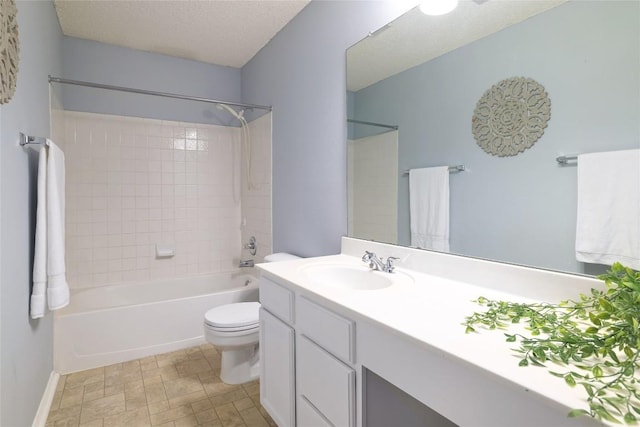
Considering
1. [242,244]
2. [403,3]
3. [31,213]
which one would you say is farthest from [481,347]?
[242,244]

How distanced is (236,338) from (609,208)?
1840 mm

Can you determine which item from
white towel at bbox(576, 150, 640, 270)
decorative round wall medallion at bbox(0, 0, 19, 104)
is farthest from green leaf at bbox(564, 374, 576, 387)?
decorative round wall medallion at bbox(0, 0, 19, 104)

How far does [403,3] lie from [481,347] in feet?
5.13

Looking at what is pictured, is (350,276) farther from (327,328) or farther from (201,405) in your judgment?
(201,405)

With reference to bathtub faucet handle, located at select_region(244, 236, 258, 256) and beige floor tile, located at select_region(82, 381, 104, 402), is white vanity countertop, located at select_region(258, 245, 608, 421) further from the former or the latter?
bathtub faucet handle, located at select_region(244, 236, 258, 256)

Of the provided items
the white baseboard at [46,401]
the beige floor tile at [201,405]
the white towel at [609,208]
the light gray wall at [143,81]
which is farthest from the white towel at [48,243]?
the white towel at [609,208]

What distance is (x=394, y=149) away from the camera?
1661 millimetres

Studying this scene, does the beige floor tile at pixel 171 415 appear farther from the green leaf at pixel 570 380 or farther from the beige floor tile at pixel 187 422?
the green leaf at pixel 570 380

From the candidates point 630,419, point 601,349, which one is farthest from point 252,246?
point 630,419

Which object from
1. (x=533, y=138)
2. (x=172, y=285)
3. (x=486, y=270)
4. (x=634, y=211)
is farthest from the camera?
(x=172, y=285)

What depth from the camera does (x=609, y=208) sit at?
37.3 inches

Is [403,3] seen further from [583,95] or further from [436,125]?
[583,95]

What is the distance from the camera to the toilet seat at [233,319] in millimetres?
1961

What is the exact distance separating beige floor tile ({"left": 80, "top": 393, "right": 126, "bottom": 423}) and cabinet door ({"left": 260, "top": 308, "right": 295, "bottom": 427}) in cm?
88
